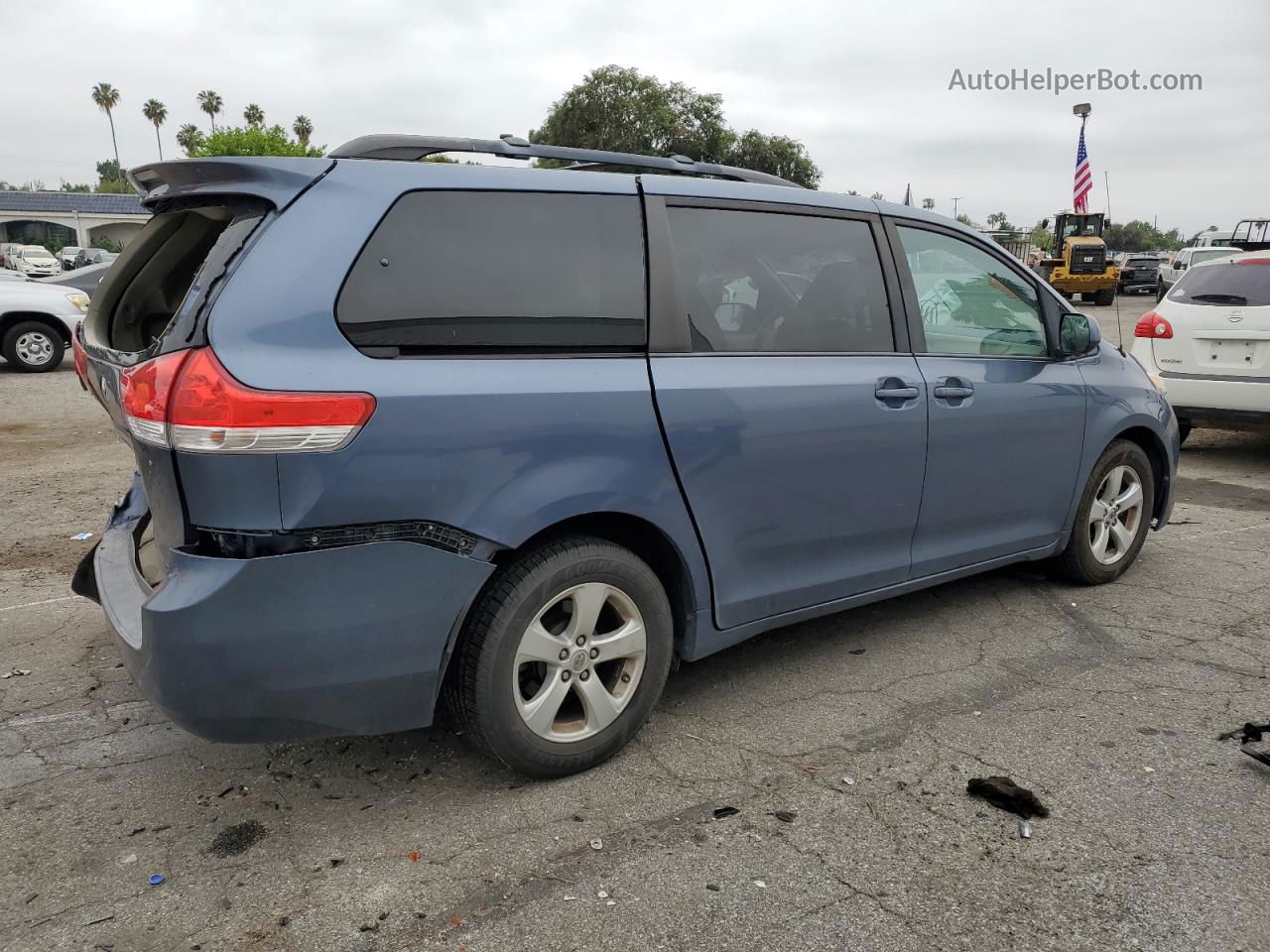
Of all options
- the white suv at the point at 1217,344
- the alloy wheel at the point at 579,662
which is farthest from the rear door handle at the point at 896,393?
the white suv at the point at 1217,344

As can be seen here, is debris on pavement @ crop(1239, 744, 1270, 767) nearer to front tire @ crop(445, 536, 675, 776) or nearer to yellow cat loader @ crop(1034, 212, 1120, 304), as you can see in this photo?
front tire @ crop(445, 536, 675, 776)

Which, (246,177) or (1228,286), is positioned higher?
(246,177)

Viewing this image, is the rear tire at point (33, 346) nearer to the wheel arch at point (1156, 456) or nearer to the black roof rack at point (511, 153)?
the black roof rack at point (511, 153)

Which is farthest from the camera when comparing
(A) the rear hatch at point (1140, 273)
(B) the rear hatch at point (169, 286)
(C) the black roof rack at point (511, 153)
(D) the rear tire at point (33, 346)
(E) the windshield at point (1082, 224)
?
(A) the rear hatch at point (1140, 273)

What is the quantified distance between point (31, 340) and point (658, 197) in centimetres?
1252

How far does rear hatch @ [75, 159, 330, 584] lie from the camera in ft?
8.06

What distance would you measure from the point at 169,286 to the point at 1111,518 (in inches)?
161

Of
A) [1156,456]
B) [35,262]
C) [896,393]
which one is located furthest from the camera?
[35,262]

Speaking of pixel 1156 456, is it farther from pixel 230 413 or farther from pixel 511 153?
pixel 230 413

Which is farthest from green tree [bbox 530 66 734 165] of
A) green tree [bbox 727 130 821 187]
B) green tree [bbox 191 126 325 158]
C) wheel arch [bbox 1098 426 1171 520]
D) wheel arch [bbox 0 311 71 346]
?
wheel arch [bbox 1098 426 1171 520]

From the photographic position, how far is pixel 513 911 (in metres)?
2.35

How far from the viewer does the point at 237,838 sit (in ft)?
8.73

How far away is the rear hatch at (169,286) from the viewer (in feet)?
8.06

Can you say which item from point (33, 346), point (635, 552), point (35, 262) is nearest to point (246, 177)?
point (635, 552)
